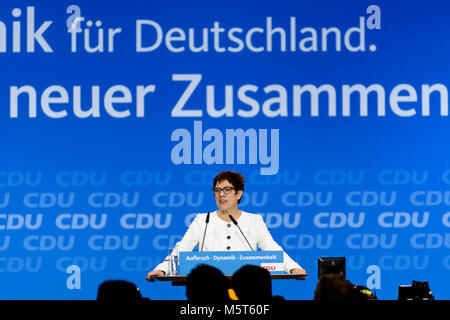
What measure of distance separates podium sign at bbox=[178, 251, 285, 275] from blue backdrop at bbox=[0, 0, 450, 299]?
220 cm

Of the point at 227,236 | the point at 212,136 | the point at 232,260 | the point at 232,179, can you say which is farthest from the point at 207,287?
the point at 212,136

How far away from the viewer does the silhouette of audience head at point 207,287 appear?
10.0 feet

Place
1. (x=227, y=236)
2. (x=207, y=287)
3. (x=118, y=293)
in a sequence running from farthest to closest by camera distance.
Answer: (x=227, y=236), (x=207, y=287), (x=118, y=293)

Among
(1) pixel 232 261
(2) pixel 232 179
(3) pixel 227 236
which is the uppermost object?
(2) pixel 232 179

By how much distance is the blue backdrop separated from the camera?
716 cm

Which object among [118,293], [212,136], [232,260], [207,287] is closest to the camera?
[118,293]

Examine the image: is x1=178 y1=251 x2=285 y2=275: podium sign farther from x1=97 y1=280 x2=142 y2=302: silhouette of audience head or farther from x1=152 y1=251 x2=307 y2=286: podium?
x1=97 y1=280 x2=142 y2=302: silhouette of audience head

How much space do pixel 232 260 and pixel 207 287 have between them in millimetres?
1884

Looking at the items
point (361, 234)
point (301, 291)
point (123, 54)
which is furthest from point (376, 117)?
point (123, 54)

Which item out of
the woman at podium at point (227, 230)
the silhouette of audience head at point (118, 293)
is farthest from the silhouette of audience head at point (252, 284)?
the woman at podium at point (227, 230)

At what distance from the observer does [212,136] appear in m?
7.16

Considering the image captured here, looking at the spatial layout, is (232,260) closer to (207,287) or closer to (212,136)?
(207,287)

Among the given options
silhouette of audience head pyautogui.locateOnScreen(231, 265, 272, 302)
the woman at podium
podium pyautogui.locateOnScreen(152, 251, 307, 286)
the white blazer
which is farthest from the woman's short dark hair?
silhouette of audience head pyautogui.locateOnScreen(231, 265, 272, 302)

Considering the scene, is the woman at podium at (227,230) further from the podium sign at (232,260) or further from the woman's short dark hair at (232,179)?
the podium sign at (232,260)
